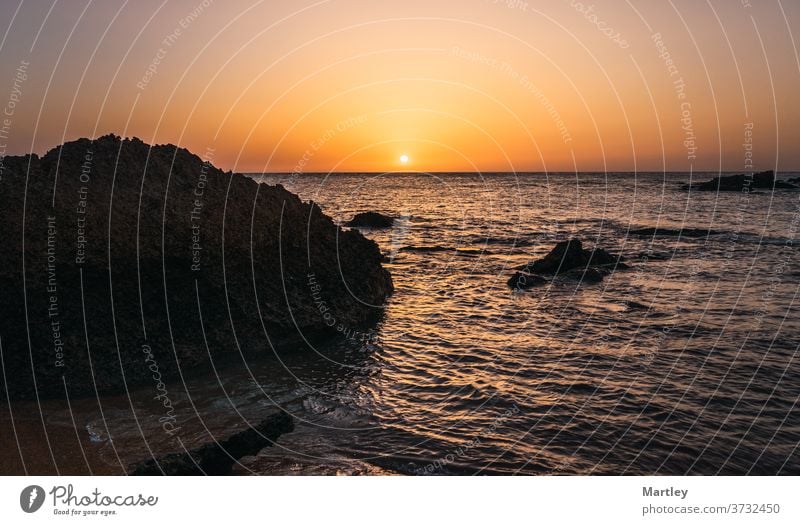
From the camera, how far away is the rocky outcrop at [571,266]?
22969 mm

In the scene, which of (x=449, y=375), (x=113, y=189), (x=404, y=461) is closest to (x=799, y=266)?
(x=449, y=375)

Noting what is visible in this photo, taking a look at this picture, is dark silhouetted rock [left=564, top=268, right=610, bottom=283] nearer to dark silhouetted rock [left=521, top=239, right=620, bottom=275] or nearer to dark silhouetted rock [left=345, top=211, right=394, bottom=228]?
dark silhouetted rock [left=521, top=239, right=620, bottom=275]

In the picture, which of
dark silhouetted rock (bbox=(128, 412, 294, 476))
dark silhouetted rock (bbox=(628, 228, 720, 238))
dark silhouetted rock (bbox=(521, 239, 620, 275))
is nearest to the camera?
dark silhouetted rock (bbox=(128, 412, 294, 476))

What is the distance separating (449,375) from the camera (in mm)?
11656

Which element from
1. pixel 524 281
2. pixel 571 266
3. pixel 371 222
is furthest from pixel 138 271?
pixel 371 222

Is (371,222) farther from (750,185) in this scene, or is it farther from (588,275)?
(750,185)

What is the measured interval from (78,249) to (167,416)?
14.7ft

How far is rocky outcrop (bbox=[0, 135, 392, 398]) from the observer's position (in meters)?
9.84

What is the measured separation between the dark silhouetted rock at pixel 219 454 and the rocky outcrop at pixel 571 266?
51.8 feet

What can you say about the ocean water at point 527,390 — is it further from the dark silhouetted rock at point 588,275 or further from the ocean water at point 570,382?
the dark silhouetted rock at point 588,275

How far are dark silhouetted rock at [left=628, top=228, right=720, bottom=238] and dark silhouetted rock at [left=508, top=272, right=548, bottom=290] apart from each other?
22.3 meters

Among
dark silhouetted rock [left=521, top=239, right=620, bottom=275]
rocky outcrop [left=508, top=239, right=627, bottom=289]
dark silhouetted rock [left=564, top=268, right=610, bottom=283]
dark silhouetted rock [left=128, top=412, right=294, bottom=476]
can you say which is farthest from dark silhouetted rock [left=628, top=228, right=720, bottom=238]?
dark silhouetted rock [left=128, top=412, right=294, bottom=476]

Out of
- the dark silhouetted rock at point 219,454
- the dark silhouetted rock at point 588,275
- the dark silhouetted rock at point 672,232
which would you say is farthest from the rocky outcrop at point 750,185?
the dark silhouetted rock at point 219,454
